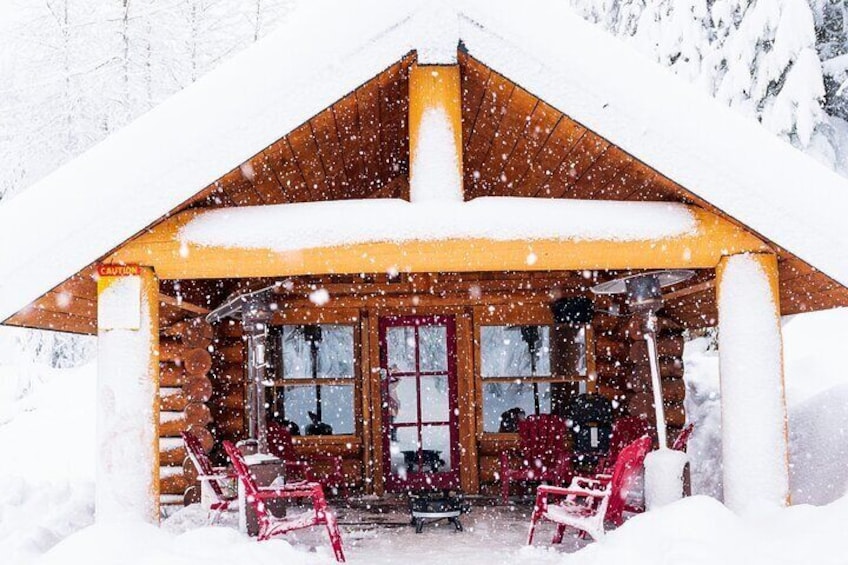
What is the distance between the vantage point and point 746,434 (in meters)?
4.90

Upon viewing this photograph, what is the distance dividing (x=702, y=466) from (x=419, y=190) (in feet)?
18.1

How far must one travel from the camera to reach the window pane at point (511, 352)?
9.16m

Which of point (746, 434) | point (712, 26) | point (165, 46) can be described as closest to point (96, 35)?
point (165, 46)

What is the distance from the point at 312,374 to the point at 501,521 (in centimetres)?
325

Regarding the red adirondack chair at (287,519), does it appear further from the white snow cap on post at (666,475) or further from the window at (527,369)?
the window at (527,369)

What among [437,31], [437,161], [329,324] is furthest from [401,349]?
[437,31]

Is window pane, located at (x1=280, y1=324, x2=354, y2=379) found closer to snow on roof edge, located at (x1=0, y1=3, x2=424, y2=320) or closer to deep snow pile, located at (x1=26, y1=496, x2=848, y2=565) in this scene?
deep snow pile, located at (x1=26, y1=496, x2=848, y2=565)

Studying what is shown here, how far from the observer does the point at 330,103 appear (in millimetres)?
4469

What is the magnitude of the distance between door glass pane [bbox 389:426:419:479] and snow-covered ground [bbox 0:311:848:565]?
1.23 meters

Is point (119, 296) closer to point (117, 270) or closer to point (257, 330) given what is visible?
point (117, 270)

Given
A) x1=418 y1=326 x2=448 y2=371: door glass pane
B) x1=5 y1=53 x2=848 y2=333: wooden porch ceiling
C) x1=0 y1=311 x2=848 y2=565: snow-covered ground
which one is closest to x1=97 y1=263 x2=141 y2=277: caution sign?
x1=5 y1=53 x2=848 y2=333: wooden porch ceiling

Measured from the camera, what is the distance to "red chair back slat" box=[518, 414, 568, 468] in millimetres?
8055

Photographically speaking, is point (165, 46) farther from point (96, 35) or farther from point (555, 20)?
point (555, 20)

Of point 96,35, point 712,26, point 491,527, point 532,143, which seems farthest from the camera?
point 96,35
